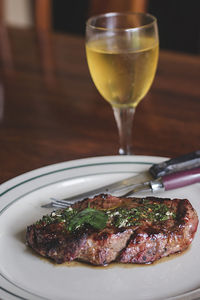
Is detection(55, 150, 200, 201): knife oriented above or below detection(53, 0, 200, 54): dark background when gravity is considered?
above

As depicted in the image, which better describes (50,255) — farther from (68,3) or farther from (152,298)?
(68,3)

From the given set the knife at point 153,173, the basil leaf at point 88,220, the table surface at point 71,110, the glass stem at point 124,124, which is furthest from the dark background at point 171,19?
the basil leaf at point 88,220

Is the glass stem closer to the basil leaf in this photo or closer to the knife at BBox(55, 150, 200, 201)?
the knife at BBox(55, 150, 200, 201)

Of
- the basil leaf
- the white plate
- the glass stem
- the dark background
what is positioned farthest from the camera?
the dark background

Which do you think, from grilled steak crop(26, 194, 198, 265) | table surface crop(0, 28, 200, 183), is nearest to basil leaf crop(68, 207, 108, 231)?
grilled steak crop(26, 194, 198, 265)

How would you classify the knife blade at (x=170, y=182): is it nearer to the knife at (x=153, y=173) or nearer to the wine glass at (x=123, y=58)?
the knife at (x=153, y=173)

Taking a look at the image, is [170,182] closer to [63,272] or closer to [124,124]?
[124,124]

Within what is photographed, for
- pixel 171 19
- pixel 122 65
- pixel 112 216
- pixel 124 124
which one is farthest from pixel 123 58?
pixel 171 19
